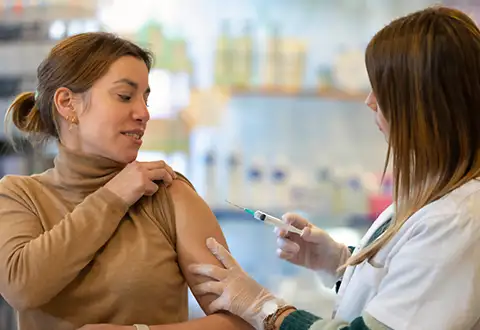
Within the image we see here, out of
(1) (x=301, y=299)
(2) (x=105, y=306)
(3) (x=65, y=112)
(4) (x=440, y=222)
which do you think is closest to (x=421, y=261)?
(4) (x=440, y=222)

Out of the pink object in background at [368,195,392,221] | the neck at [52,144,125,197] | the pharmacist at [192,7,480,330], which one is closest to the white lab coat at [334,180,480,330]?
the pharmacist at [192,7,480,330]

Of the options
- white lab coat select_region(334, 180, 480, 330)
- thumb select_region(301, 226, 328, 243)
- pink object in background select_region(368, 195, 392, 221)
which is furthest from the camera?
pink object in background select_region(368, 195, 392, 221)

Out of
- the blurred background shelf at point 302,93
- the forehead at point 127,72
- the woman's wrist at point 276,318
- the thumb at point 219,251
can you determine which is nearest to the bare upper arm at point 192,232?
the thumb at point 219,251

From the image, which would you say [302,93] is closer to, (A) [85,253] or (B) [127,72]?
(B) [127,72]

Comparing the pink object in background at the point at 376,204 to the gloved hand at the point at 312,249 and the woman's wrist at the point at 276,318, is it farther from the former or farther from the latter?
the woman's wrist at the point at 276,318

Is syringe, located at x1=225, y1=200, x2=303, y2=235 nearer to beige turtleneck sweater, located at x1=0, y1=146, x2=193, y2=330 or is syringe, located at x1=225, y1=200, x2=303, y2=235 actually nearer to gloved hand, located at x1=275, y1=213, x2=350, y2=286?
gloved hand, located at x1=275, y1=213, x2=350, y2=286

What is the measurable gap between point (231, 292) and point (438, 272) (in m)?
0.43

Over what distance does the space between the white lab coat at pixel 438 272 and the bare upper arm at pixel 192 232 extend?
0.38m

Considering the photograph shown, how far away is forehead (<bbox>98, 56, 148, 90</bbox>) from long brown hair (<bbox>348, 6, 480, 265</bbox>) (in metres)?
0.51

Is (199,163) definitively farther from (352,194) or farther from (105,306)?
(105,306)

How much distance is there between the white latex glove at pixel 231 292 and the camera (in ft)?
4.24

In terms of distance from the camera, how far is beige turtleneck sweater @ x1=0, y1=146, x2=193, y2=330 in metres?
1.19

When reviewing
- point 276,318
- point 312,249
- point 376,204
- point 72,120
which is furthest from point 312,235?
point 376,204

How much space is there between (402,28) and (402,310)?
54 centimetres
